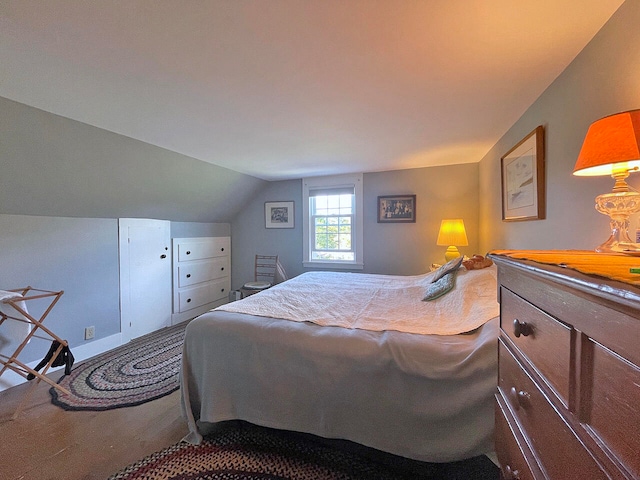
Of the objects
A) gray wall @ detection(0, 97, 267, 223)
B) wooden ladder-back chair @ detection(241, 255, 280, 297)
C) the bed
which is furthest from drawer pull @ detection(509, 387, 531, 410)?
wooden ladder-back chair @ detection(241, 255, 280, 297)

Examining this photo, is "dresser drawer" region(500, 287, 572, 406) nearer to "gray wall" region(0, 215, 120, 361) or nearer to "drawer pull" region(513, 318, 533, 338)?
"drawer pull" region(513, 318, 533, 338)

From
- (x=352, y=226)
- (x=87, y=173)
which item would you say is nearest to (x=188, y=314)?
(x=87, y=173)

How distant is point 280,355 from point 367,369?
0.49 meters

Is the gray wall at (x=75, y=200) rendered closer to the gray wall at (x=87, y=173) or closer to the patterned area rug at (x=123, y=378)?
the gray wall at (x=87, y=173)

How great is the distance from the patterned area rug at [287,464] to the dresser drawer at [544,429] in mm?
987

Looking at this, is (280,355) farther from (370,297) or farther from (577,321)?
(577,321)

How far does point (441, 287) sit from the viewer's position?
206 cm

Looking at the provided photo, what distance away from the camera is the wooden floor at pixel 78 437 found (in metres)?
1.47

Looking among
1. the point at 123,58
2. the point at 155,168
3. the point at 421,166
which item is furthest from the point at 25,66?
the point at 421,166

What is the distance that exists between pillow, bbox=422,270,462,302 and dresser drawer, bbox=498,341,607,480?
4.06 feet

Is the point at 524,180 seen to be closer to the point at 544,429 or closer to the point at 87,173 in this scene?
the point at 544,429

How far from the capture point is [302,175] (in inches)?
163

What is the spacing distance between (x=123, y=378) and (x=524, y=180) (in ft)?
12.3

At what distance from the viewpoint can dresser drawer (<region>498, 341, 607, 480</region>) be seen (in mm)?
458
